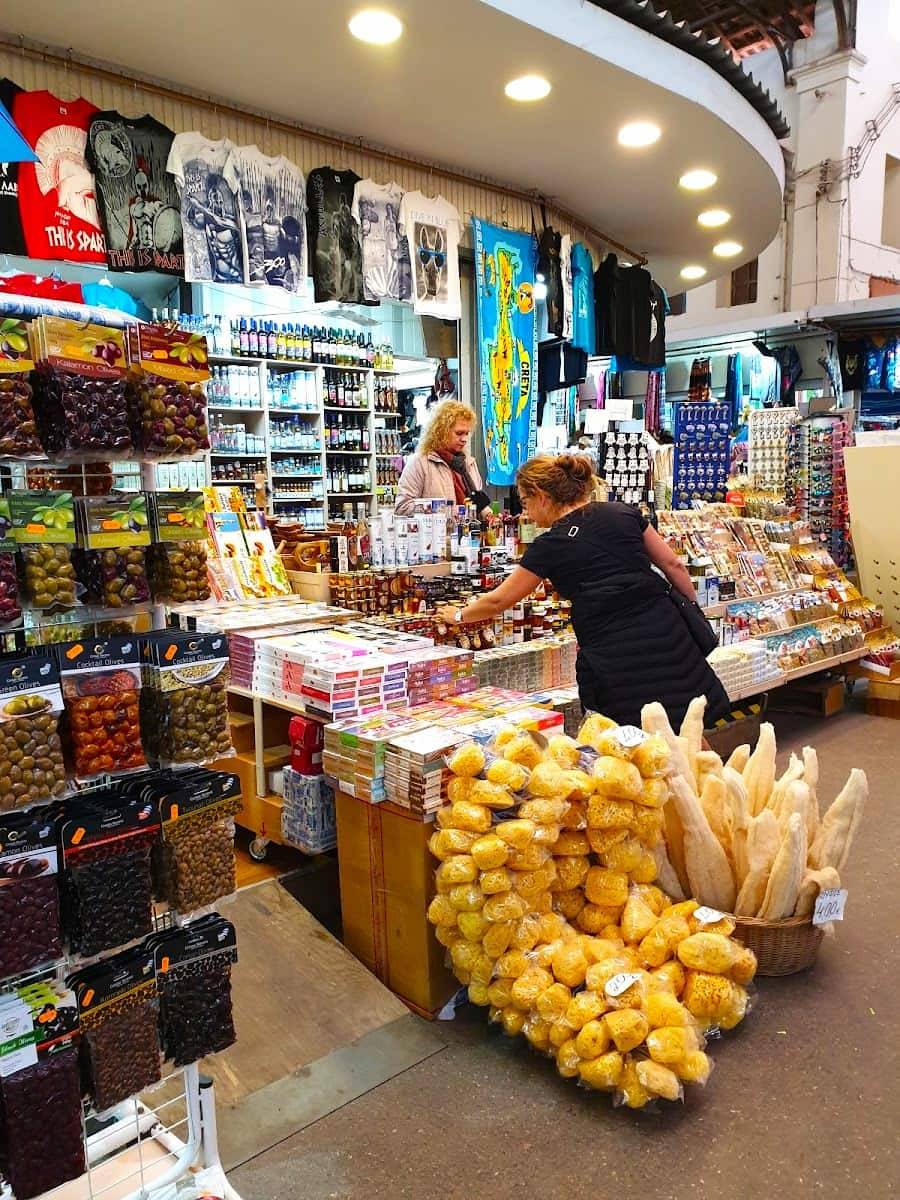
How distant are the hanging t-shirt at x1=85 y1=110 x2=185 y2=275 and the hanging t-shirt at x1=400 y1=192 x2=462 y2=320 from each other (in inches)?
63.8

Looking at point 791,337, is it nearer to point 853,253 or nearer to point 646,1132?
point 853,253

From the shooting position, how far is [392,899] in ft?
8.84

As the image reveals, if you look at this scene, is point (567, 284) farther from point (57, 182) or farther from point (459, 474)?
point (57, 182)

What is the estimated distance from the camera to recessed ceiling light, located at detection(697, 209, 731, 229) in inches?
289

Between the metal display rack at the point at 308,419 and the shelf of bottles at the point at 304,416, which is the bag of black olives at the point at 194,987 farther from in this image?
the shelf of bottles at the point at 304,416

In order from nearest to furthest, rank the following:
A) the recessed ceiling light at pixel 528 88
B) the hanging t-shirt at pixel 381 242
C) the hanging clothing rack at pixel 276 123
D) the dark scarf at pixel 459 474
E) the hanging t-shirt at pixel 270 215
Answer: the hanging clothing rack at pixel 276 123 → the recessed ceiling light at pixel 528 88 → the hanging t-shirt at pixel 270 215 → the dark scarf at pixel 459 474 → the hanging t-shirt at pixel 381 242

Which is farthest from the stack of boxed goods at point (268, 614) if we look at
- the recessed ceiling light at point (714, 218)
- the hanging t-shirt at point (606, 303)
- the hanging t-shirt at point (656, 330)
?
the recessed ceiling light at point (714, 218)

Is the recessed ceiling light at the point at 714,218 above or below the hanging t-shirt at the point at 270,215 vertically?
above

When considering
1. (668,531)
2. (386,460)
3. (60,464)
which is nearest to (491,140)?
(668,531)

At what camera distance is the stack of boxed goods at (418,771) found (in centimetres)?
258

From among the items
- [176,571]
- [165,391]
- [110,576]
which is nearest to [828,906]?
[176,571]

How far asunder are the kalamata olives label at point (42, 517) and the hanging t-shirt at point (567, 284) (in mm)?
5809

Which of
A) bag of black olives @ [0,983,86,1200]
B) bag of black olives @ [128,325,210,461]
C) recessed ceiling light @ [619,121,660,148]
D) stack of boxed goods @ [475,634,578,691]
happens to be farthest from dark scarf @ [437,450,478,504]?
bag of black olives @ [0,983,86,1200]

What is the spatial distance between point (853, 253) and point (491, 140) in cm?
1041
